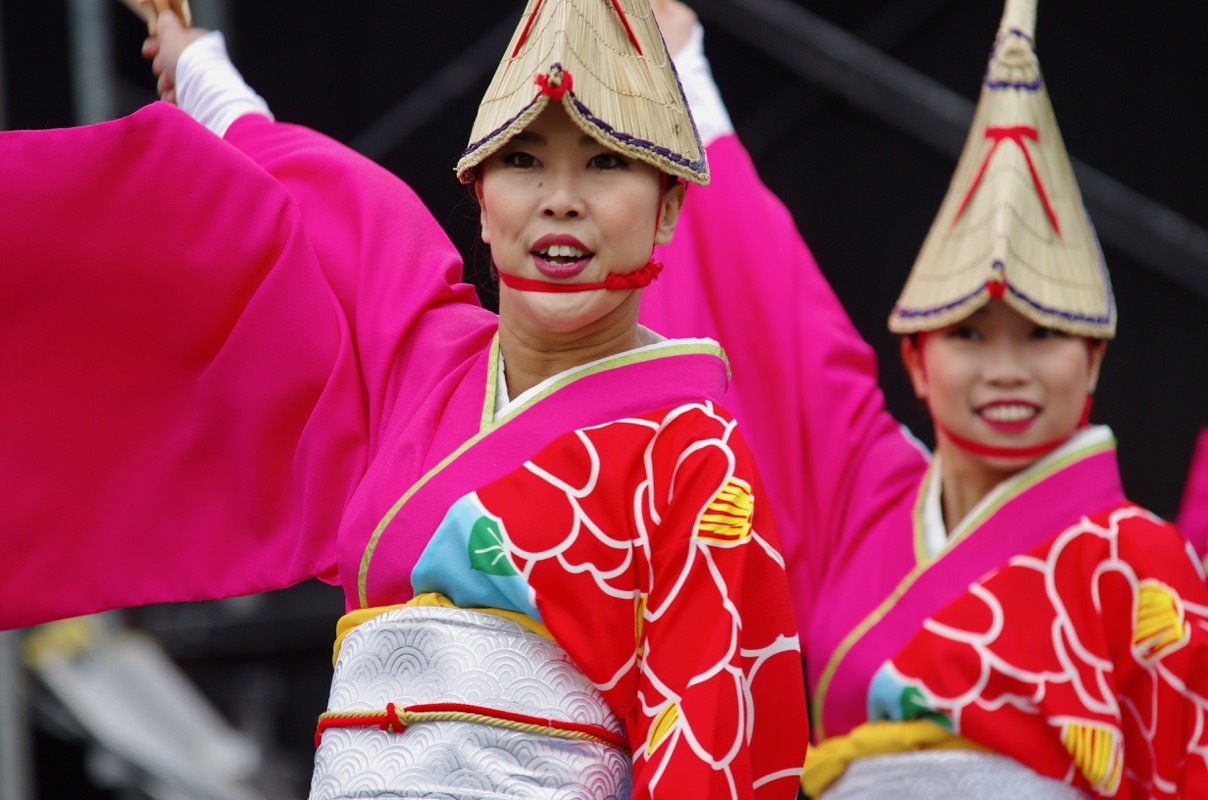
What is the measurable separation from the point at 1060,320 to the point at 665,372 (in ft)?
3.22

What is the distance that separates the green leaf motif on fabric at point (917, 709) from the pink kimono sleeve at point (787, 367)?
0.28 metres

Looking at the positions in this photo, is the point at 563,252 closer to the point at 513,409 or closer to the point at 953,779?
the point at 513,409

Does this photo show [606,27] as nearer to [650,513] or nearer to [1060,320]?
[650,513]

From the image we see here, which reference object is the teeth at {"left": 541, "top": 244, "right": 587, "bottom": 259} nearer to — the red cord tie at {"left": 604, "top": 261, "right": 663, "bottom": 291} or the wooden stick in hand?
the red cord tie at {"left": 604, "top": 261, "right": 663, "bottom": 291}

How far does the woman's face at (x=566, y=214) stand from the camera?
192 cm

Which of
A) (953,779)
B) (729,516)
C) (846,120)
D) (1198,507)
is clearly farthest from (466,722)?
(846,120)

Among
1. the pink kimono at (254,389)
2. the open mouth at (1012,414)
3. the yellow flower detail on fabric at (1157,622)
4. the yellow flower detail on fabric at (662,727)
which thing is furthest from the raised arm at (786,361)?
the yellow flower detail on fabric at (662,727)

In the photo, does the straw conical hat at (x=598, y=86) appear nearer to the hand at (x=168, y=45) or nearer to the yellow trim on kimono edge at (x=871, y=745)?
the hand at (x=168, y=45)

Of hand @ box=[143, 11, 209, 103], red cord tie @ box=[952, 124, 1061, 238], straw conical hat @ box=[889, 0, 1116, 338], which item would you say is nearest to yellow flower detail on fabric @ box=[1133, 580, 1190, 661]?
straw conical hat @ box=[889, 0, 1116, 338]

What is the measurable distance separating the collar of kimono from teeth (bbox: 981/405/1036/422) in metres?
1.00

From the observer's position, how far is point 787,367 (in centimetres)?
296

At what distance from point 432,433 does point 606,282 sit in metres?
0.25

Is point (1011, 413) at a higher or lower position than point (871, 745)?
higher

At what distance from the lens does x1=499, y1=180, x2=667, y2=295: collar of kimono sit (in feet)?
6.34
